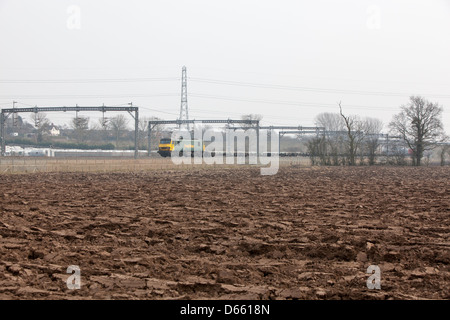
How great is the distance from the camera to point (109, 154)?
7369 centimetres

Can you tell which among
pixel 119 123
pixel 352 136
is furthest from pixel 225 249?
pixel 119 123

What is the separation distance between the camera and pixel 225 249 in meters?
7.72

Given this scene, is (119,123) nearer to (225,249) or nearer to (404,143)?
(404,143)

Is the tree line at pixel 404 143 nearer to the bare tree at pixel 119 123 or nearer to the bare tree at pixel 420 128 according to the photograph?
the bare tree at pixel 420 128

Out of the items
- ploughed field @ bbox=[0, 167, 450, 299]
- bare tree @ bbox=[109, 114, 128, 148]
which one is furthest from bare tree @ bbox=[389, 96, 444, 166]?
bare tree @ bbox=[109, 114, 128, 148]

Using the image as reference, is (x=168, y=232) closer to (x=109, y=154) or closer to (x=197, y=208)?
(x=197, y=208)

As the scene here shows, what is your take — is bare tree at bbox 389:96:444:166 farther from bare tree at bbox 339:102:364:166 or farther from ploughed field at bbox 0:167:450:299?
ploughed field at bbox 0:167:450:299

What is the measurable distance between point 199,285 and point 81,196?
11.3m

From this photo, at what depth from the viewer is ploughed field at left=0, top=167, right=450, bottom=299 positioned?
5.61m

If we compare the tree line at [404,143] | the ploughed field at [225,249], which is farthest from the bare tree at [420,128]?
the ploughed field at [225,249]

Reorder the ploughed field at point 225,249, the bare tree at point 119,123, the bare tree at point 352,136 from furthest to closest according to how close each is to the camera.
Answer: the bare tree at point 119,123 < the bare tree at point 352,136 < the ploughed field at point 225,249

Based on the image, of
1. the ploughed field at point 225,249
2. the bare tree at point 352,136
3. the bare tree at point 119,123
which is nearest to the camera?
the ploughed field at point 225,249

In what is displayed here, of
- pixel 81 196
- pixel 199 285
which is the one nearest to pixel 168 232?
pixel 199 285

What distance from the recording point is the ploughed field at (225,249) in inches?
221
